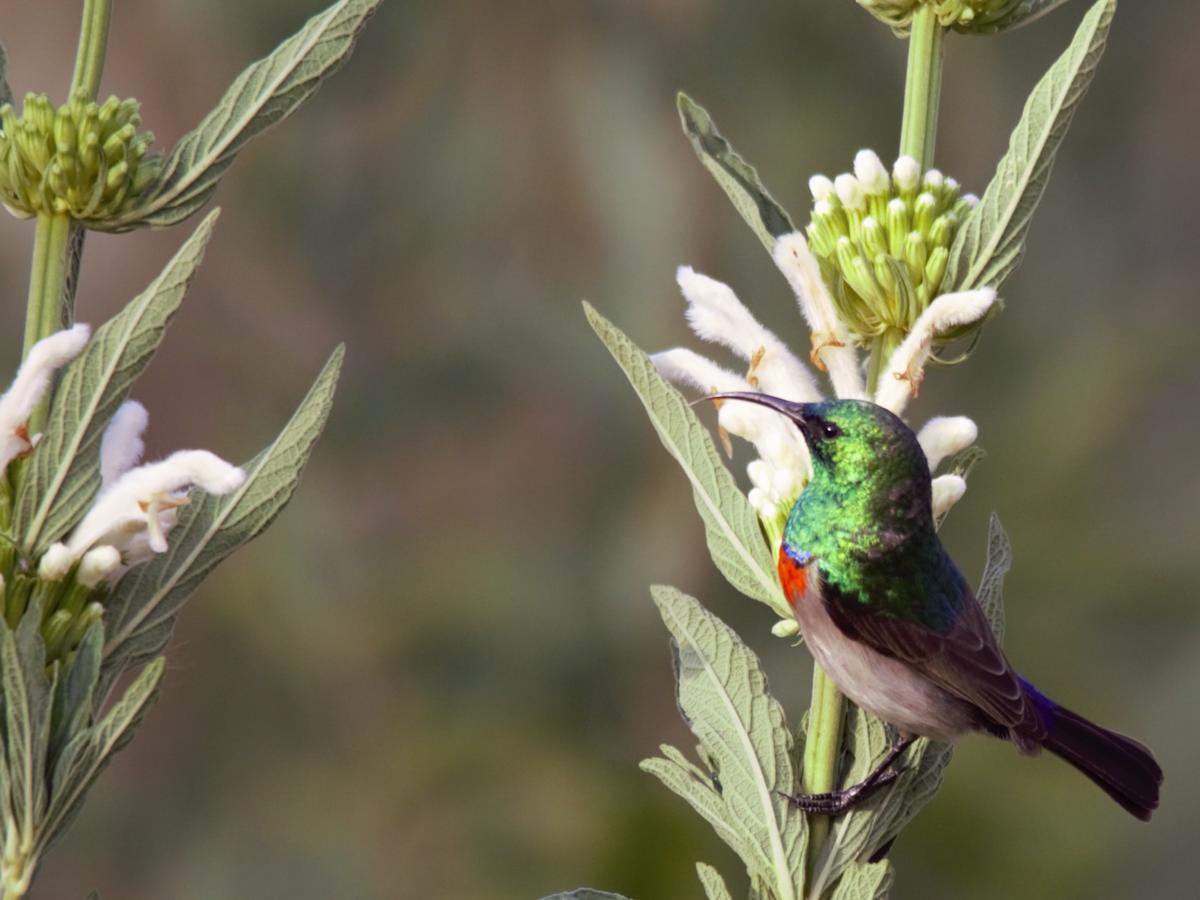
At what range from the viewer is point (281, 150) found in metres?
2.54

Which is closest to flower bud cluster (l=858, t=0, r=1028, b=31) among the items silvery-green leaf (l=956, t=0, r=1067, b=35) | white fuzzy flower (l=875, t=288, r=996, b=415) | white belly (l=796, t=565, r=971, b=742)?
silvery-green leaf (l=956, t=0, r=1067, b=35)

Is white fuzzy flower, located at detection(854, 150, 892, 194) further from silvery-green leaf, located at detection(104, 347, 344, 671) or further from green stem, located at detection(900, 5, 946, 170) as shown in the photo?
silvery-green leaf, located at detection(104, 347, 344, 671)

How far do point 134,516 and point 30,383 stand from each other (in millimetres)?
66

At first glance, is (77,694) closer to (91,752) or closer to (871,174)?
(91,752)

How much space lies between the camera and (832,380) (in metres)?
0.69

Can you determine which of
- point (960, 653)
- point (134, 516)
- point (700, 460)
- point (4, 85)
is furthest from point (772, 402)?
point (4, 85)

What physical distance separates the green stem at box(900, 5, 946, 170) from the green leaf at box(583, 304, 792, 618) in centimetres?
13

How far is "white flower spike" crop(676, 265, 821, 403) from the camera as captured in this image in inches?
27.5

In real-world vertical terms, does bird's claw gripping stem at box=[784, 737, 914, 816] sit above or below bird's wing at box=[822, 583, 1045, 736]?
below

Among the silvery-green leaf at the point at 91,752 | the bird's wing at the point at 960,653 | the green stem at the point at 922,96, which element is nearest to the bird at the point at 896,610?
the bird's wing at the point at 960,653

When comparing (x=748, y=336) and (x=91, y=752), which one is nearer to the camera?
(x=91, y=752)

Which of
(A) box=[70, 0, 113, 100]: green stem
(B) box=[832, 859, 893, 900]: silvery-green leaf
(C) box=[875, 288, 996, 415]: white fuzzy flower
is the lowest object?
(B) box=[832, 859, 893, 900]: silvery-green leaf

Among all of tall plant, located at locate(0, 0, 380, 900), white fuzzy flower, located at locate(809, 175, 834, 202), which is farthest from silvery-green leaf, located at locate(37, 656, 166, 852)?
white fuzzy flower, located at locate(809, 175, 834, 202)

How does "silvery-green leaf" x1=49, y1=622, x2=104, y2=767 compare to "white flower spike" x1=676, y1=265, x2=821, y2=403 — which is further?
"white flower spike" x1=676, y1=265, x2=821, y2=403
